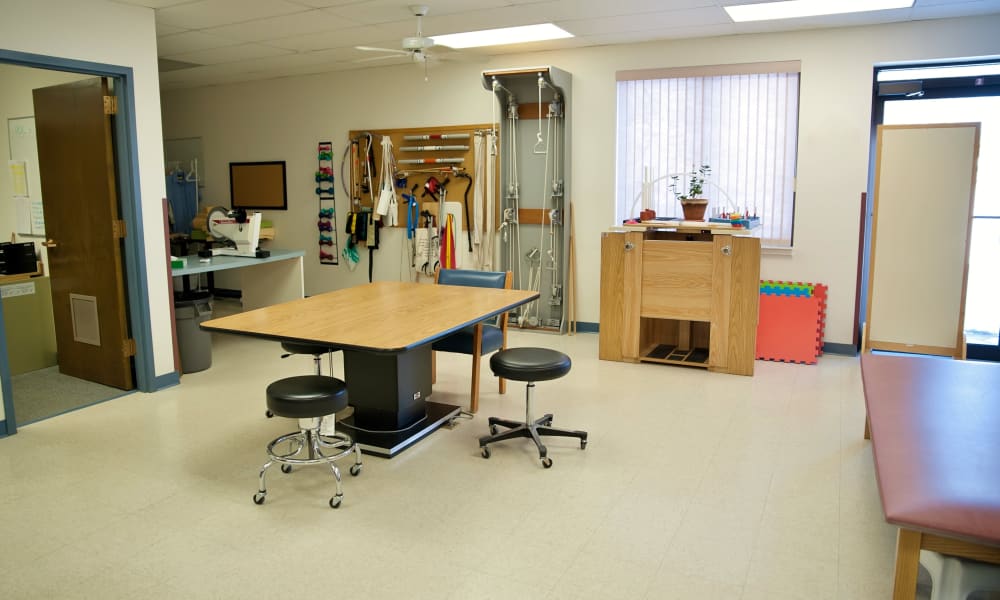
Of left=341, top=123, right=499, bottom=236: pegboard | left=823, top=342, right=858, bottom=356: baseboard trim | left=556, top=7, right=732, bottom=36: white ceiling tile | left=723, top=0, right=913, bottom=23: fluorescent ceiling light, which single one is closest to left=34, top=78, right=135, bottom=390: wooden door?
left=341, top=123, right=499, bottom=236: pegboard

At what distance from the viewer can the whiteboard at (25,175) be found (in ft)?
18.2

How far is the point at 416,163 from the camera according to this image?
275 inches

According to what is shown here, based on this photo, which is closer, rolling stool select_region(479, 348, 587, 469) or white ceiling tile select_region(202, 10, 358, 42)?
rolling stool select_region(479, 348, 587, 469)

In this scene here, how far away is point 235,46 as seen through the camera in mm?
5969

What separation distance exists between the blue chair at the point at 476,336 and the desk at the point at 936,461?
6.79 ft

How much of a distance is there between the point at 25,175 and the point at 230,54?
6.35ft

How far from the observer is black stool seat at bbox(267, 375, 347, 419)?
3.00 metres

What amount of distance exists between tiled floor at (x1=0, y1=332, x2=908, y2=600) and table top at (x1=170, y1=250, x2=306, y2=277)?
1.05 m

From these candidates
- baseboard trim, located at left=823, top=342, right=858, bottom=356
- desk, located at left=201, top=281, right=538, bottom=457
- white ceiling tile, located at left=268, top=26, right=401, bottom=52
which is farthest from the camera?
baseboard trim, located at left=823, top=342, right=858, bottom=356

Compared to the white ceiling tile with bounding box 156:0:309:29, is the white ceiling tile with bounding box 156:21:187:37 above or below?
above

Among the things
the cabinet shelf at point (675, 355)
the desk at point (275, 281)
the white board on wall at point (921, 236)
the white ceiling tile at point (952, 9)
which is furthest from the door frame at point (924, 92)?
the desk at point (275, 281)

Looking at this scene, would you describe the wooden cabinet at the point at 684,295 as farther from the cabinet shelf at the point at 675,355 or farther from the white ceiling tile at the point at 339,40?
the white ceiling tile at the point at 339,40

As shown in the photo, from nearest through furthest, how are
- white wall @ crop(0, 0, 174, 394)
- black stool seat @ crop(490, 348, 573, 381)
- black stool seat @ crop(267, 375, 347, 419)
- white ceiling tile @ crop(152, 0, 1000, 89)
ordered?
black stool seat @ crop(267, 375, 347, 419), black stool seat @ crop(490, 348, 573, 381), white wall @ crop(0, 0, 174, 394), white ceiling tile @ crop(152, 0, 1000, 89)

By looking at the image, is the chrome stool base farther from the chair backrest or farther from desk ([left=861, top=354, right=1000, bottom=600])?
desk ([left=861, top=354, right=1000, bottom=600])
